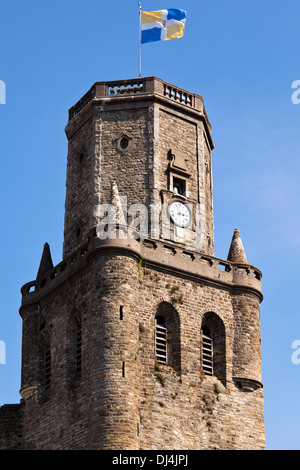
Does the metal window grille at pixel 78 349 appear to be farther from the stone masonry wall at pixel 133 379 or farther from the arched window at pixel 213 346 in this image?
the arched window at pixel 213 346

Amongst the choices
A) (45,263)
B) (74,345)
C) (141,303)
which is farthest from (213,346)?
(45,263)

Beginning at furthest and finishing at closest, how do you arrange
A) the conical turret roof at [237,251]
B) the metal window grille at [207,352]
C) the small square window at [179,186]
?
the conical turret roof at [237,251], the small square window at [179,186], the metal window grille at [207,352]

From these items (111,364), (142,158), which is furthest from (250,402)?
(142,158)

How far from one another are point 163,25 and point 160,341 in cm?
1544

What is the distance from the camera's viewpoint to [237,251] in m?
59.7

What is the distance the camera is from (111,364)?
52.2m

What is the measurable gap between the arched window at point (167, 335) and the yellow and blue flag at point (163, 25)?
1330 centimetres

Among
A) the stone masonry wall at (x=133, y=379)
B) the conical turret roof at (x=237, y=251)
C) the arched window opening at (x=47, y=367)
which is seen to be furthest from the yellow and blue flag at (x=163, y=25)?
the arched window opening at (x=47, y=367)

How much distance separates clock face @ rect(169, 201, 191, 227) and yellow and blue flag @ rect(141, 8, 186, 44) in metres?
8.33

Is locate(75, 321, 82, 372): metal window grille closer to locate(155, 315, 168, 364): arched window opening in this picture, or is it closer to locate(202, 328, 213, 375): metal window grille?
locate(155, 315, 168, 364): arched window opening

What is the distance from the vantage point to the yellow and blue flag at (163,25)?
61.7 meters

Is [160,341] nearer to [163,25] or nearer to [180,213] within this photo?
[180,213]
